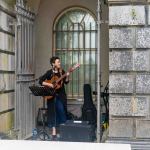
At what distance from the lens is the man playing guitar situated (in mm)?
9508

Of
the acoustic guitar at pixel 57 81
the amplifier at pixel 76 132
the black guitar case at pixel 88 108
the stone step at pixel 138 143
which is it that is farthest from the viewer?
the black guitar case at pixel 88 108

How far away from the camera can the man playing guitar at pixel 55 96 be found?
951 cm

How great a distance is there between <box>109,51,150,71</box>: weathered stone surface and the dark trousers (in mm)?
2325

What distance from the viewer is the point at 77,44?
11445mm

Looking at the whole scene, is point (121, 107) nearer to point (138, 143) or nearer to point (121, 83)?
point (121, 83)

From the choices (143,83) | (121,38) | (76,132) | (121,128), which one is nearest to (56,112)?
(76,132)

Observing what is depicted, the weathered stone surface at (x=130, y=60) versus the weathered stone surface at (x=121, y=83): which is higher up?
the weathered stone surface at (x=130, y=60)

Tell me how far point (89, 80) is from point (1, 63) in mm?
3459

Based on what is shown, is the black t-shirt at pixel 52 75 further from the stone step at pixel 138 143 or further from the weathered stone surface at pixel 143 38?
the weathered stone surface at pixel 143 38

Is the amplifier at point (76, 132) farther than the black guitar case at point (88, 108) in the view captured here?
No

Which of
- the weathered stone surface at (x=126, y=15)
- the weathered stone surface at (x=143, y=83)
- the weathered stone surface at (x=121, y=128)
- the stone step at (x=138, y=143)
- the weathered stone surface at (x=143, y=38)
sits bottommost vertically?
the stone step at (x=138, y=143)

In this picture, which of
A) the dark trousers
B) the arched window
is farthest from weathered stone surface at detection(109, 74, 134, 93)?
the arched window

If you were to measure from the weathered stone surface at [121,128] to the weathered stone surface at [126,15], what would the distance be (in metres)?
1.71

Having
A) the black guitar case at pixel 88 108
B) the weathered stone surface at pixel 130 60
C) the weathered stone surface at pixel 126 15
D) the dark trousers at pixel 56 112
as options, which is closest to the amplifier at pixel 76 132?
the dark trousers at pixel 56 112
